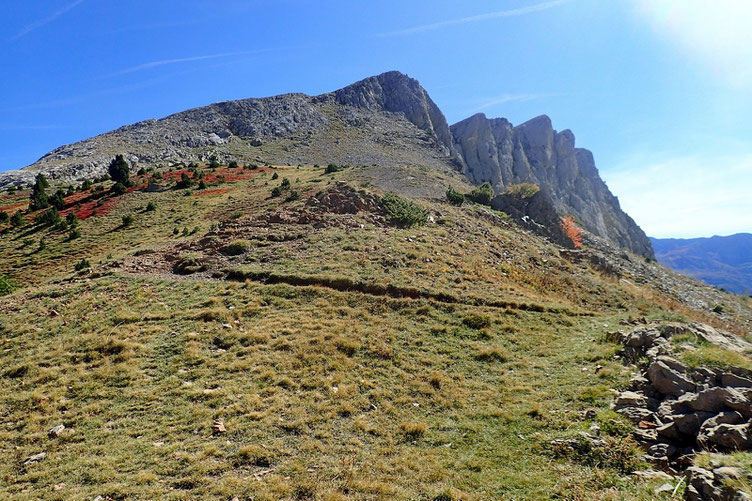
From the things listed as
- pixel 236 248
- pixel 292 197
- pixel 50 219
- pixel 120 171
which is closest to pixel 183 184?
pixel 120 171

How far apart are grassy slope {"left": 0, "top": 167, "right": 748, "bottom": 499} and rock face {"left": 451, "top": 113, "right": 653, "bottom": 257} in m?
85.9

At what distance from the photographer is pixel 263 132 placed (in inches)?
3438

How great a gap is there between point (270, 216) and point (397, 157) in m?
50.9

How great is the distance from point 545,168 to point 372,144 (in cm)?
6346

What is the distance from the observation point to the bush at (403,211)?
26.4m

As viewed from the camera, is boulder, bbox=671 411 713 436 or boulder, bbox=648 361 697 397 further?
boulder, bbox=648 361 697 397

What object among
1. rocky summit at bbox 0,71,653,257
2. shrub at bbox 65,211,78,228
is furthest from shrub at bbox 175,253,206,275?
rocky summit at bbox 0,71,653,257

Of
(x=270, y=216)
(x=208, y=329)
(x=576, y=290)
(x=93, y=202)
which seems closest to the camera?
(x=208, y=329)

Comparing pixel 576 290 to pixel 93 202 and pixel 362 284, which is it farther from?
pixel 93 202

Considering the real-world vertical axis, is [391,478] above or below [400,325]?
below

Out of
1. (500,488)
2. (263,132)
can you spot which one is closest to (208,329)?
(500,488)

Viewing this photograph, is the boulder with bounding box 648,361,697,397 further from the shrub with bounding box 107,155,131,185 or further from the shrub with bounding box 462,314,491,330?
the shrub with bounding box 107,155,131,185

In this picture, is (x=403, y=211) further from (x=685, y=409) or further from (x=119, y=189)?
(x=119, y=189)

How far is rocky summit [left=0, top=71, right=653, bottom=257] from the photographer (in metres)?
72.0
